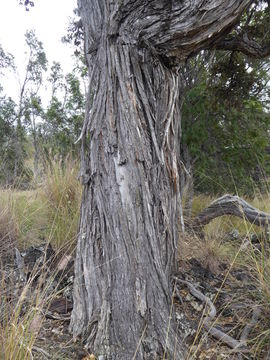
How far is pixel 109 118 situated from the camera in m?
1.93

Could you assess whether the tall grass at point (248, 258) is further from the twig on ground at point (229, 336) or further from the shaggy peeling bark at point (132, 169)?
the shaggy peeling bark at point (132, 169)

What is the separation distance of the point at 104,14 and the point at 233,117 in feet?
13.4

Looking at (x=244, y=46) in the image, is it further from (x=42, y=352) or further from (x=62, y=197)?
(x=42, y=352)

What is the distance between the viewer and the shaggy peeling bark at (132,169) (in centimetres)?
171

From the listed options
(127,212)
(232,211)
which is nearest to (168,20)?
(127,212)

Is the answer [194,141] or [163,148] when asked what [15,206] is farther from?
[194,141]

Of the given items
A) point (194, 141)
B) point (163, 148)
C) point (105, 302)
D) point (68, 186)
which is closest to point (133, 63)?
point (163, 148)

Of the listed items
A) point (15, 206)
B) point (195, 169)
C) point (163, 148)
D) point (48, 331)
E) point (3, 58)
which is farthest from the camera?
point (3, 58)

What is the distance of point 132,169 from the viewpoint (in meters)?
1.88

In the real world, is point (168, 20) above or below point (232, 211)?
above

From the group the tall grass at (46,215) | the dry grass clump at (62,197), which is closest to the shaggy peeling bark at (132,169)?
the tall grass at (46,215)

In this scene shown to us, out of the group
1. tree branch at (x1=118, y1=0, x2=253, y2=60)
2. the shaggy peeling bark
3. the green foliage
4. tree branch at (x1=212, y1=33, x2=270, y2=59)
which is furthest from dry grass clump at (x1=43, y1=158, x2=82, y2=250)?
the green foliage

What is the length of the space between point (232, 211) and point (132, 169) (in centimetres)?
198

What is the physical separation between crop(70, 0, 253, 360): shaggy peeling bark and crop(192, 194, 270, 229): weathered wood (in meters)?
1.37
